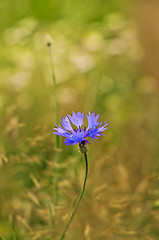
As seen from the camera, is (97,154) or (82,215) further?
(97,154)

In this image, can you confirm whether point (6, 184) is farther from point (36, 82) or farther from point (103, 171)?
point (36, 82)

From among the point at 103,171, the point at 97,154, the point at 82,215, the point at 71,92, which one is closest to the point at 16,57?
the point at 71,92

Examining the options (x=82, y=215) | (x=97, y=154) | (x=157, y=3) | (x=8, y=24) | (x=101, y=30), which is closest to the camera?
(x=82, y=215)

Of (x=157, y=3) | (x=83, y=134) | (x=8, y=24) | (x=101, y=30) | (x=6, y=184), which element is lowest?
(x=83, y=134)

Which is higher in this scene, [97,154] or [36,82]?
[36,82]

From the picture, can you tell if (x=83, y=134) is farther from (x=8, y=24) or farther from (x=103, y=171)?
(x=8, y=24)

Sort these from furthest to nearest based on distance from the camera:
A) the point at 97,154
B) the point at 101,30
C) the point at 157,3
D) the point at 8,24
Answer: the point at 157,3 < the point at 8,24 < the point at 101,30 < the point at 97,154
